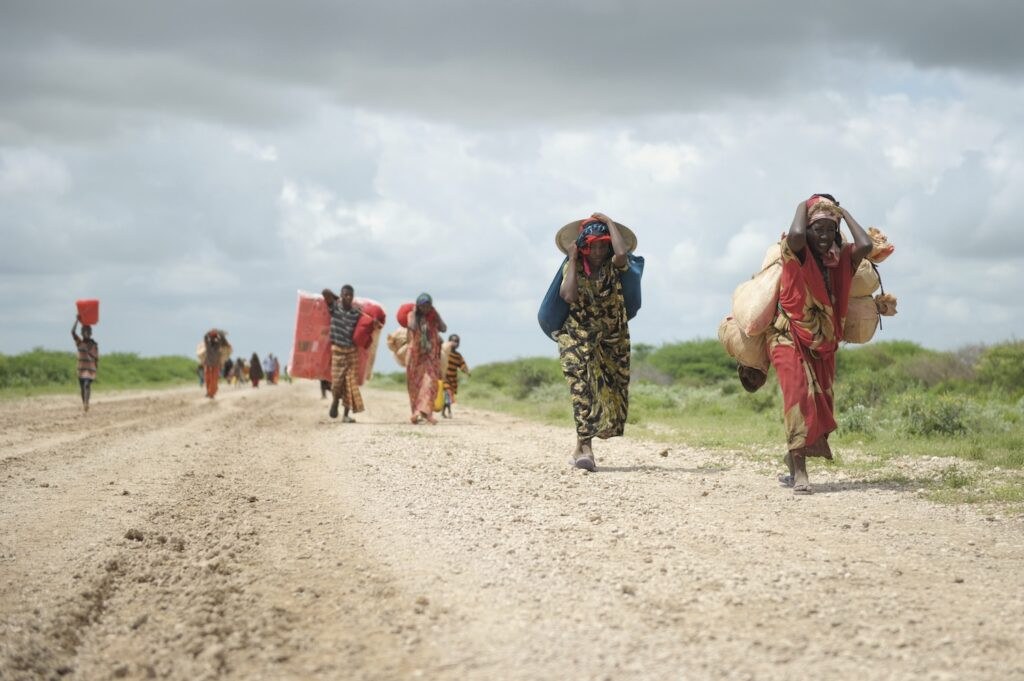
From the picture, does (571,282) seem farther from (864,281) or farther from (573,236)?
(864,281)

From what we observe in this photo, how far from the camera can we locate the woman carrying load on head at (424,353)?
18391 mm

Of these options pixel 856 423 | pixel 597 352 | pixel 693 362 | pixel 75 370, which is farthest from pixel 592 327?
pixel 75 370

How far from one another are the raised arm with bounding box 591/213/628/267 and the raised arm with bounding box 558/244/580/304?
376mm

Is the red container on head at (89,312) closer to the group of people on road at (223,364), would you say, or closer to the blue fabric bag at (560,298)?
the group of people on road at (223,364)

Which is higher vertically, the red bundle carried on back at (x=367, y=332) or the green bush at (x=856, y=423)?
the red bundle carried on back at (x=367, y=332)

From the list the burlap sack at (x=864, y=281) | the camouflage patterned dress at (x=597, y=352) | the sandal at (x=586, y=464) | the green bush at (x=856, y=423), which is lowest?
the sandal at (x=586, y=464)

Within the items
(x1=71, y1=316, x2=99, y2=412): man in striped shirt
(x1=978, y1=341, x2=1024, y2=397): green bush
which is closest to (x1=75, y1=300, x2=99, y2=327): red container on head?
(x1=71, y1=316, x2=99, y2=412): man in striped shirt

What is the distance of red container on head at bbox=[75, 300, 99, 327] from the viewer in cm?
2283

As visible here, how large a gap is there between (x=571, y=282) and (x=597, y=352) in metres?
0.76

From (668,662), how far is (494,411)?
73.0 feet

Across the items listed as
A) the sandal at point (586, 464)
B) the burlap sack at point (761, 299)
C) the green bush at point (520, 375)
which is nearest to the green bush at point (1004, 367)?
the sandal at point (586, 464)

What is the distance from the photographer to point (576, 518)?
7043 mm

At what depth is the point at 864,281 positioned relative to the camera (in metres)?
8.95

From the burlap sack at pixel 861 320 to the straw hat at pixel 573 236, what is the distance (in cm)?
243
